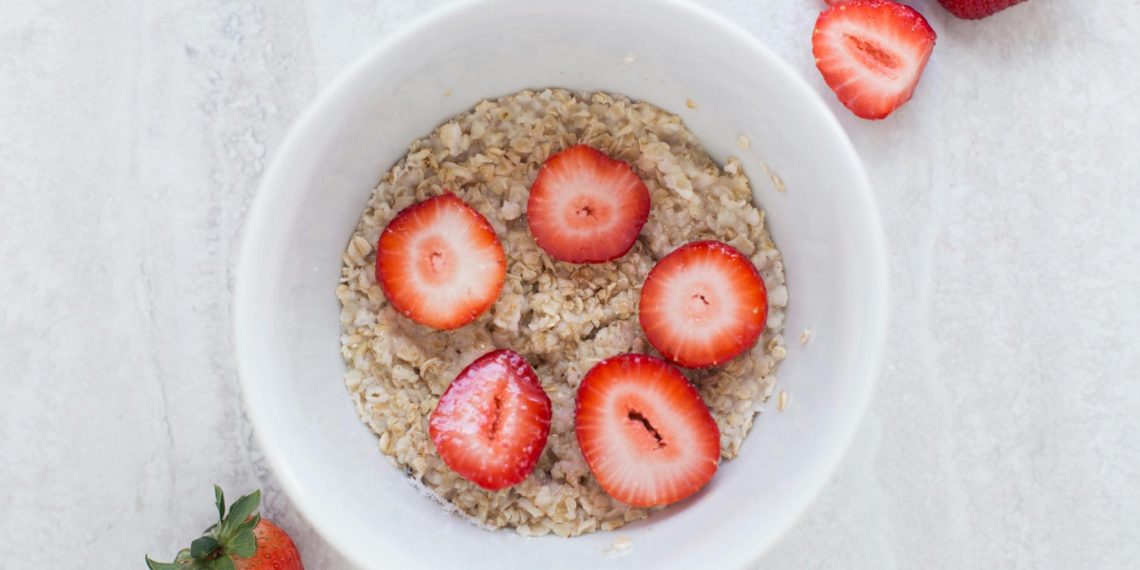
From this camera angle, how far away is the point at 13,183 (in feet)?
3.62

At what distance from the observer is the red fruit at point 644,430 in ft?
3.16

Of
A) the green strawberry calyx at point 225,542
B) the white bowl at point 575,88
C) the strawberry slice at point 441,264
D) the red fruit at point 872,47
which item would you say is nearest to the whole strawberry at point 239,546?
the green strawberry calyx at point 225,542

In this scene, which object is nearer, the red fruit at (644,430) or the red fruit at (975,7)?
the red fruit at (644,430)

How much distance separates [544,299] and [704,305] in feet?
0.47

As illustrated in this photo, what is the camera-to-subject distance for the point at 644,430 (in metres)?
0.97

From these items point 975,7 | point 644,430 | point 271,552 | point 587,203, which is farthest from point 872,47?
point 271,552

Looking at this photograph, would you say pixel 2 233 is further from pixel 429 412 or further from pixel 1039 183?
pixel 1039 183

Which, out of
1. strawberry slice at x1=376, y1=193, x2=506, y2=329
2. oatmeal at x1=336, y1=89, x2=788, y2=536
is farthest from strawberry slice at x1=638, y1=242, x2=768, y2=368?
strawberry slice at x1=376, y1=193, x2=506, y2=329

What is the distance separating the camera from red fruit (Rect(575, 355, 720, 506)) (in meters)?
0.96

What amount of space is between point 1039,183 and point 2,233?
1.02 metres

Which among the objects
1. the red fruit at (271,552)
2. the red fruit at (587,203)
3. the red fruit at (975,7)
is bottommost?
the red fruit at (271,552)

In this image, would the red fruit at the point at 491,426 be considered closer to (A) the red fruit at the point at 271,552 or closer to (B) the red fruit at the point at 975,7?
(A) the red fruit at the point at 271,552

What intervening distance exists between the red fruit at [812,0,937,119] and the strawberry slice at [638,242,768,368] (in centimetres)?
22

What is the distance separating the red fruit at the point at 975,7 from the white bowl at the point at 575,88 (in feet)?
0.92
